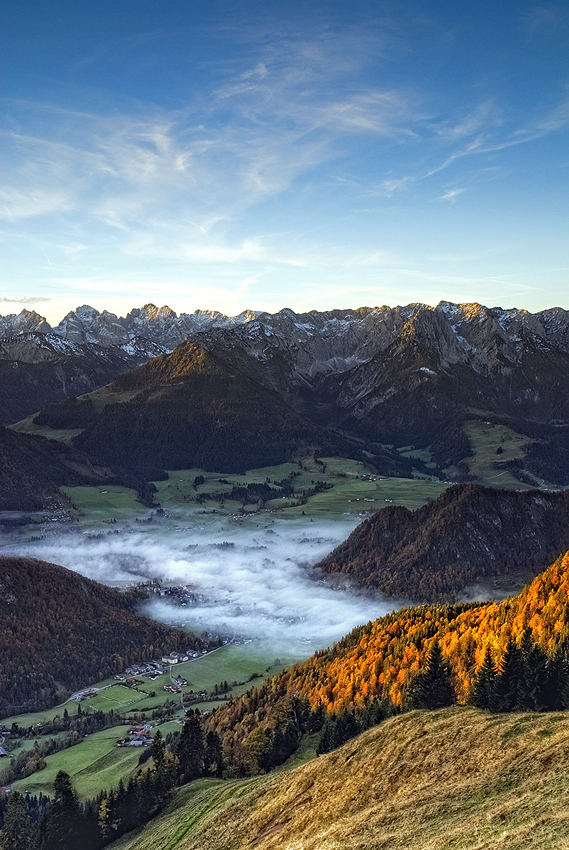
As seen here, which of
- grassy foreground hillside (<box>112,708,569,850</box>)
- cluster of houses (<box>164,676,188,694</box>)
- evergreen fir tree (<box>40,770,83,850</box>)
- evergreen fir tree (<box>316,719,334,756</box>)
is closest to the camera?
grassy foreground hillside (<box>112,708,569,850</box>)

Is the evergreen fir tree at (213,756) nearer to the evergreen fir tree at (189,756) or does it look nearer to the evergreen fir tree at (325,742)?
the evergreen fir tree at (189,756)

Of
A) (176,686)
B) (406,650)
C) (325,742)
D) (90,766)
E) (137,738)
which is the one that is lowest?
(176,686)

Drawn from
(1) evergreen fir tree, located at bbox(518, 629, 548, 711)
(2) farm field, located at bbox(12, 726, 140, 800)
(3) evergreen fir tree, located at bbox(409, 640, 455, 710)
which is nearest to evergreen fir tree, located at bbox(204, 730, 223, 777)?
(2) farm field, located at bbox(12, 726, 140, 800)

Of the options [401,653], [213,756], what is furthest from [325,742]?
[401,653]

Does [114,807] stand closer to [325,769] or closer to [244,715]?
[244,715]

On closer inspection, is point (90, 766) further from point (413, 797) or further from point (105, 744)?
point (413, 797)

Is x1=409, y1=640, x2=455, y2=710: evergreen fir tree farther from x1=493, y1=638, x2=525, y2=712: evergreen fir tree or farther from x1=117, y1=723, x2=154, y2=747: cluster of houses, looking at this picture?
x1=117, y1=723, x2=154, y2=747: cluster of houses
